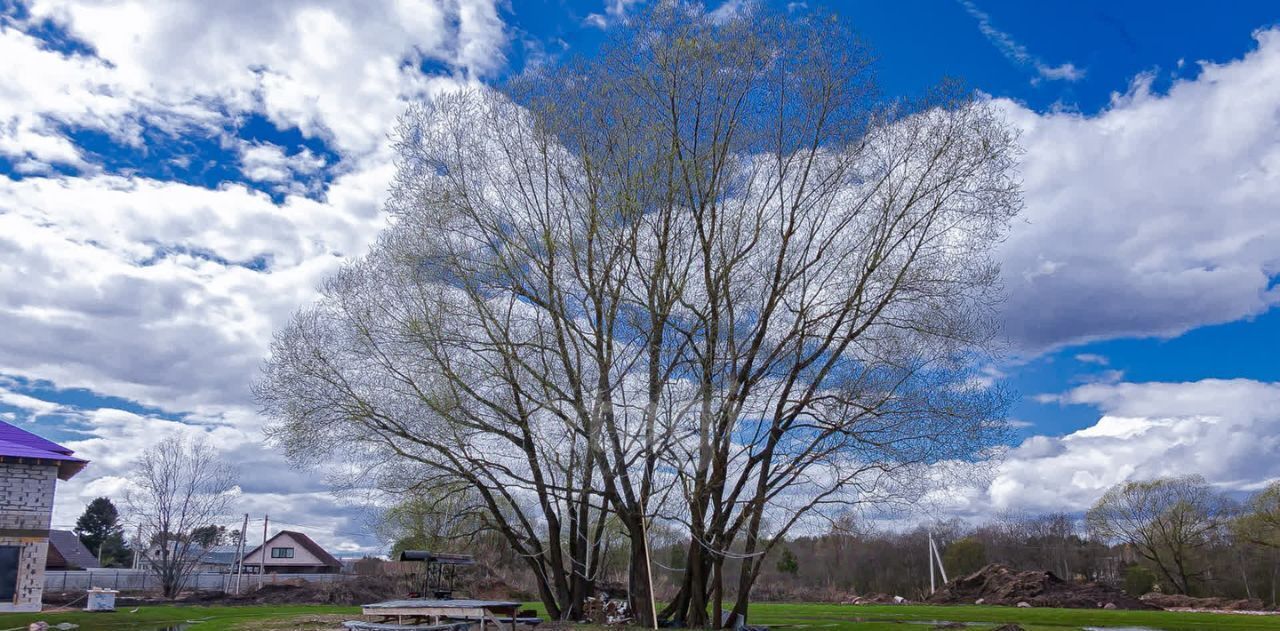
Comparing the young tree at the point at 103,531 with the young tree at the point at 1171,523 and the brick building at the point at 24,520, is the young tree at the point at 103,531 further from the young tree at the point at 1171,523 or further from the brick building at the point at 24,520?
the young tree at the point at 1171,523

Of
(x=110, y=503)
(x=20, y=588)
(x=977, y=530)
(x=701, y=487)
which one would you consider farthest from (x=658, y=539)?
(x=110, y=503)

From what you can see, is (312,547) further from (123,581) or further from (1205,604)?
(1205,604)

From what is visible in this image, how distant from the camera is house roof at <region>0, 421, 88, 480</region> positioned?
29203 millimetres

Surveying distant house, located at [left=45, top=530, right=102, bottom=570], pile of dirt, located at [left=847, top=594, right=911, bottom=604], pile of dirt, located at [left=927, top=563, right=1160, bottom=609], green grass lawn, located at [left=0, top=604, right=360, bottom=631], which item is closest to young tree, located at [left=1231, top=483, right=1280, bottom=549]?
pile of dirt, located at [left=927, top=563, right=1160, bottom=609]

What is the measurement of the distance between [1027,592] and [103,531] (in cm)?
7325

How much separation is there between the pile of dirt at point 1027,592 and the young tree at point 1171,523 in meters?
14.4

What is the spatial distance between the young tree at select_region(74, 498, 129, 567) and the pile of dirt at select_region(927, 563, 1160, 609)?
6513 centimetres

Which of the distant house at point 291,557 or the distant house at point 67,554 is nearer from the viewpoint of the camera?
the distant house at point 67,554

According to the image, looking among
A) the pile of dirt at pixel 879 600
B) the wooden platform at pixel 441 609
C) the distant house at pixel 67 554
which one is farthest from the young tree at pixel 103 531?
the wooden platform at pixel 441 609

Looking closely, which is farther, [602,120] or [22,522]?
[22,522]

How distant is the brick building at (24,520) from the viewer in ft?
93.7

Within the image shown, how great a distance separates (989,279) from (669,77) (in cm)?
784

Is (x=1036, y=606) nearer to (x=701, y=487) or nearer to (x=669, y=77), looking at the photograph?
(x=701, y=487)

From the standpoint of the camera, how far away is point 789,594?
59562mm
